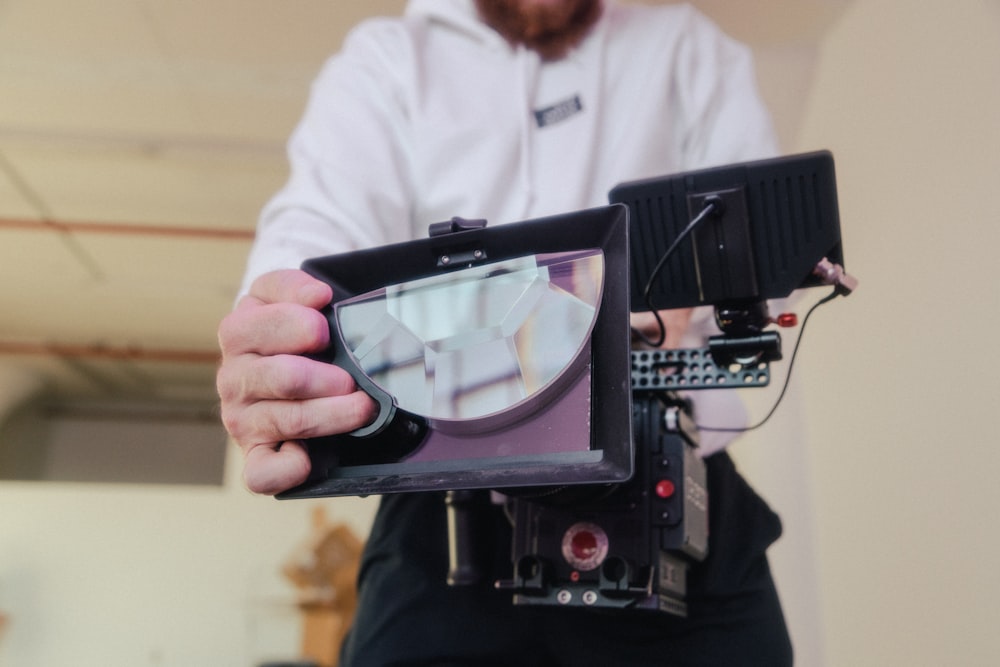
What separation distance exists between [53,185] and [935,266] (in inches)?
118

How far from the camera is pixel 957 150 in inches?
52.3

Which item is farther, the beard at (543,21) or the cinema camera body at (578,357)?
the beard at (543,21)

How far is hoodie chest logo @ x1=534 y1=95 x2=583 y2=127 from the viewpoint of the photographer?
0.91 metres

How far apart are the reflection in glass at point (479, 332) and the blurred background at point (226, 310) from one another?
86 centimetres

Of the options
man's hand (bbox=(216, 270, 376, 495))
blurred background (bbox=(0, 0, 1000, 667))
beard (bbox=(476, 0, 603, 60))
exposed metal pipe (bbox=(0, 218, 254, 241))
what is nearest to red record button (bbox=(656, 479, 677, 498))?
man's hand (bbox=(216, 270, 376, 495))

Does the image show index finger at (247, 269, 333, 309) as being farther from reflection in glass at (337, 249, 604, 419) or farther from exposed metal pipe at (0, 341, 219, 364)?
exposed metal pipe at (0, 341, 219, 364)

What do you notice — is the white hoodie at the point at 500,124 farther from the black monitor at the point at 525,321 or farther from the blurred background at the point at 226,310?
the blurred background at the point at 226,310

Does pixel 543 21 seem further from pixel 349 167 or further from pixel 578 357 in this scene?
pixel 578 357

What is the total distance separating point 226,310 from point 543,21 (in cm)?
366

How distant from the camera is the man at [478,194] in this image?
0.59m

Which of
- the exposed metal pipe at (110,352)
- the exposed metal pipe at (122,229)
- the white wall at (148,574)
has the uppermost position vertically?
the exposed metal pipe at (122,229)

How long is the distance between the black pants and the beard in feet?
1.66

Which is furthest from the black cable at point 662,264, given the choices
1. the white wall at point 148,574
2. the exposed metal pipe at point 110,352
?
the exposed metal pipe at point 110,352

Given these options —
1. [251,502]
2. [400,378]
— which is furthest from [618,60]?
[251,502]
